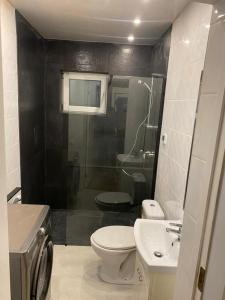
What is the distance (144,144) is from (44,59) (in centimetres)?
167

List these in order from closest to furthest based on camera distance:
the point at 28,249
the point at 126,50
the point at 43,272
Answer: the point at 28,249 < the point at 43,272 < the point at 126,50

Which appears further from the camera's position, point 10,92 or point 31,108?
point 31,108

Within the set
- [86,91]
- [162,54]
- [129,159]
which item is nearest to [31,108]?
[86,91]

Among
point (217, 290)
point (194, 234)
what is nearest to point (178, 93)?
point (194, 234)

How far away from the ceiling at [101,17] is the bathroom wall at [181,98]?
0.19 m

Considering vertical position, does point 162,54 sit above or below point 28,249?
above

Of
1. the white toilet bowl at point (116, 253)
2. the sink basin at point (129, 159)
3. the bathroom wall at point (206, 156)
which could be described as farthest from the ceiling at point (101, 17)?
the white toilet bowl at point (116, 253)

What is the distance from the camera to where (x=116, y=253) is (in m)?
1.94

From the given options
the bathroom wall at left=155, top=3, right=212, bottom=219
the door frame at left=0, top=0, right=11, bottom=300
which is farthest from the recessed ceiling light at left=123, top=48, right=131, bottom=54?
the door frame at left=0, top=0, right=11, bottom=300

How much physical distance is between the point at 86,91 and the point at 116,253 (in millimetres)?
2004

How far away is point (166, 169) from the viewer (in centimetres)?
206

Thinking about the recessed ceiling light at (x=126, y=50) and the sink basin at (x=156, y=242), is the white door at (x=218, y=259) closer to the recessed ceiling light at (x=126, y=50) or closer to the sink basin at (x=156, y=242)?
the sink basin at (x=156, y=242)

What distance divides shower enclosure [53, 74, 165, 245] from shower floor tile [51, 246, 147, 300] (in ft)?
0.90

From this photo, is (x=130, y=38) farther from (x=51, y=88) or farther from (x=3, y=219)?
(x=3, y=219)
